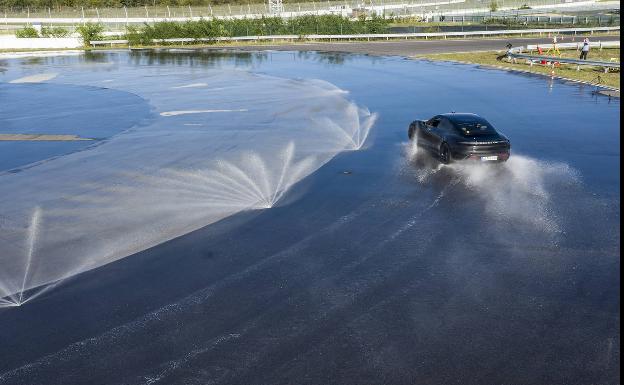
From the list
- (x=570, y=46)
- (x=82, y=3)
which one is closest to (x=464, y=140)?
(x=570, y=46)

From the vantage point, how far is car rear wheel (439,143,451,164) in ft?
58.9

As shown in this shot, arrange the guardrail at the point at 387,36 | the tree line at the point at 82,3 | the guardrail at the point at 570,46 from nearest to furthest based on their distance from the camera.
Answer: the guardrail at the point at 570,46 < the guardrail at the point at 387,36 < the tree line at the point at 82,3

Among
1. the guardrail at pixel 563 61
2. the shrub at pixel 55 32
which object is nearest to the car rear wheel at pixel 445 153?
the guardrail at pixel 563 61

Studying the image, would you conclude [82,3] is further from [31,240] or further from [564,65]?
[31,240]

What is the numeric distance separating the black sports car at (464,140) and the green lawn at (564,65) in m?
18.4

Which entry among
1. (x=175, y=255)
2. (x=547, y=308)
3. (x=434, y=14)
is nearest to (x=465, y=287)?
(x=547, y=308)

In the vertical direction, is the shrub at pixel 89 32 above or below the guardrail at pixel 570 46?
above

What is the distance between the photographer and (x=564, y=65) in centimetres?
4338

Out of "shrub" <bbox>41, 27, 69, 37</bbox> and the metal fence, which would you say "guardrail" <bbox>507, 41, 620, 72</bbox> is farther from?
"shrub" <bbox>41, 27, 69, 37</bbox>

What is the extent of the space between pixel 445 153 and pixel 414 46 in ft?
156

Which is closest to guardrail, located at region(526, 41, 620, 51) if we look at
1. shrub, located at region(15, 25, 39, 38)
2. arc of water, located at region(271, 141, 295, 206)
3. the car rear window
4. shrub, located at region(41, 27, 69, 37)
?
the car rear window

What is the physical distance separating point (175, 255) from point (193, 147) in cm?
966

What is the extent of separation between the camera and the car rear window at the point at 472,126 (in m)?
17.7

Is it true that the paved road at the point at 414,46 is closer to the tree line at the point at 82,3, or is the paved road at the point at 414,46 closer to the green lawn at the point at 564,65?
the green lawn at the point at 564,65
